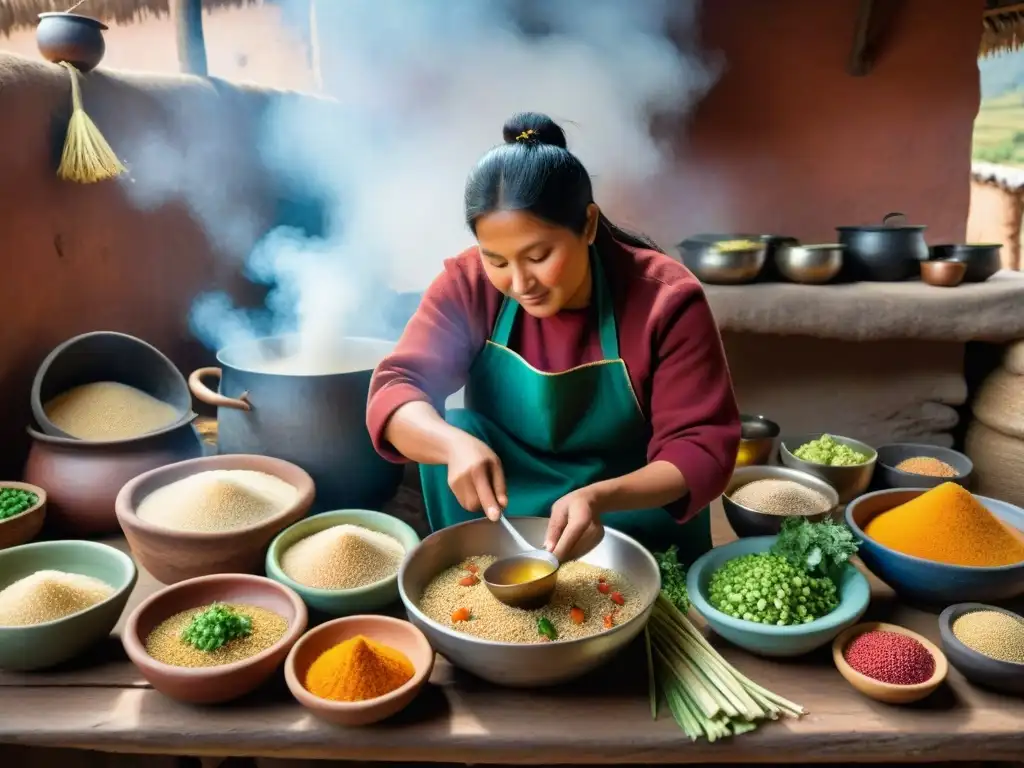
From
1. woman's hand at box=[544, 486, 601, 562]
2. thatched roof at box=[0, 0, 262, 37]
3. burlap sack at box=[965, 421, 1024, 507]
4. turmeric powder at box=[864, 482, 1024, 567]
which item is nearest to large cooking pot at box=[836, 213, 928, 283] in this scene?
burlap sack at box=[965, 421, 1024, 507]

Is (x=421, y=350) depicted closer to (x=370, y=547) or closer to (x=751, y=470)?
(x=370, y=547)

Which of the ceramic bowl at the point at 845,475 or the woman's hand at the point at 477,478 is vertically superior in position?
the woman's hand at the point at 477,478

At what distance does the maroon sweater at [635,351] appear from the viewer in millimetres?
1916

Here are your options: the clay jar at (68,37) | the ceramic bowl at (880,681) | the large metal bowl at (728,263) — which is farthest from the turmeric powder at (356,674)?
the large metal bowl at (728,263)

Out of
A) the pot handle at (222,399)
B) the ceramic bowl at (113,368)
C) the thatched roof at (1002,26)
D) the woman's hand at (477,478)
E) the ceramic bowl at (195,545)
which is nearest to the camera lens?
the woman's hand at (477,478)

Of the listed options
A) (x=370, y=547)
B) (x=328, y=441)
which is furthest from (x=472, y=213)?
(x=328, y=441)

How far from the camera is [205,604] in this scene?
187 centimetres

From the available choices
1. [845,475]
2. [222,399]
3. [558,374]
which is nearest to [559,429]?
[558,374]

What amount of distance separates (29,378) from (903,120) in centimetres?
467

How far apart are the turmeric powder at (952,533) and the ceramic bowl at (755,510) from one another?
29 centimetres

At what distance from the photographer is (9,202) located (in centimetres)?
265

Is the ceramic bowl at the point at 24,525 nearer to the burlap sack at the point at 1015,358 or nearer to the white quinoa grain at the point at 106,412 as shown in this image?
the white quinoa grain at the point at 106,412

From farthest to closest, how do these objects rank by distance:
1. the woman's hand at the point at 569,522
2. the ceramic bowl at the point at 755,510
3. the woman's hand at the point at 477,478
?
the ceramic bowl at the point at 755,510 → the woman's hand at the point at 477,478 → the woman's hand at the point at 569,522

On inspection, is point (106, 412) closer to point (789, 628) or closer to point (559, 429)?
point (559, 429)
